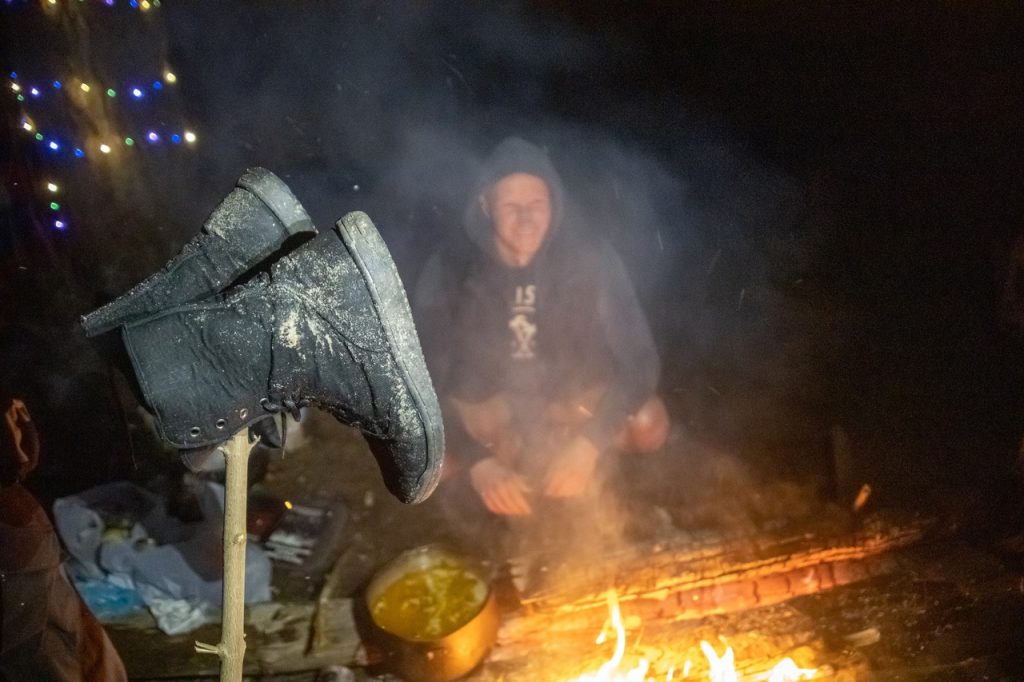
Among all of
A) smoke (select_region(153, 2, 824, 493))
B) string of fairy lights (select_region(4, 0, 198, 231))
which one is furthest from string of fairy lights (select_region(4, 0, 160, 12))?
smoke (select_region(153, 2, 824, 493))

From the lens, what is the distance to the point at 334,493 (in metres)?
5.09

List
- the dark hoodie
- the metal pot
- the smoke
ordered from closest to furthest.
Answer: the metal pot < the dark hoodie < the smoke

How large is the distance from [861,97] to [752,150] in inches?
38.8

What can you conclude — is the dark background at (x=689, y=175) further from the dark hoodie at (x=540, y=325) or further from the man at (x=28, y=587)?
the man at (x=28, y=587)

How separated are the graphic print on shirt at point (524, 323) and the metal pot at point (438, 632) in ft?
6.70

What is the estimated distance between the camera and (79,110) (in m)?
4.22

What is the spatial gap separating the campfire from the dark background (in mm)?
1702

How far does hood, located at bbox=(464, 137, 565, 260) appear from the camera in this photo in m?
4.48

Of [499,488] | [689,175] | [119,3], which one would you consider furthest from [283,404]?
[689,175]

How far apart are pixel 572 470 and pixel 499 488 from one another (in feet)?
1.92

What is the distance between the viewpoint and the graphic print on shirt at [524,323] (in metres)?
5.01

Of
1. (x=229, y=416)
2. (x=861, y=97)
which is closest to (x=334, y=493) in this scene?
(x=229, y=416)

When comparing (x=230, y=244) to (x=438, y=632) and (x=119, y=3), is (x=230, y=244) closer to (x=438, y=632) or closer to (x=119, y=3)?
(x=438, y=632)

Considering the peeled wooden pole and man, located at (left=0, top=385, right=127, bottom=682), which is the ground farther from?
the peeled wooden pole
